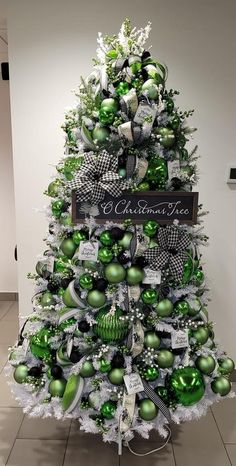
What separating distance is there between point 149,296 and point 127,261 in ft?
0.55

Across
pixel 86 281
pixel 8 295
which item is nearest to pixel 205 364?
pixel 86 281

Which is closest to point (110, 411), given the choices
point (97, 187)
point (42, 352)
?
point (42, 352)

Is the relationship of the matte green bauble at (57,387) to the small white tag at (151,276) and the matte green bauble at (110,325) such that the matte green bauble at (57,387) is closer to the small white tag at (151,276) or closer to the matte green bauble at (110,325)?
the matte green bauble at (110,325)

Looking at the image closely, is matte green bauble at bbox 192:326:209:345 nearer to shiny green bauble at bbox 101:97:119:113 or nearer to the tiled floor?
the tiled floor

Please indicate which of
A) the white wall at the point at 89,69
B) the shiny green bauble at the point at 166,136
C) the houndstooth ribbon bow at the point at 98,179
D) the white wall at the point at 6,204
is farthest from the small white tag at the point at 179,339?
the white wall at the point at 6,204

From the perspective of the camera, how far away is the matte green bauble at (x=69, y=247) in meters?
1.57

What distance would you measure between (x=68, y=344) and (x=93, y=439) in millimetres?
745

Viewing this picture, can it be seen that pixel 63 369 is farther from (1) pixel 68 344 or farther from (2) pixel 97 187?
(2) pixel 97 187

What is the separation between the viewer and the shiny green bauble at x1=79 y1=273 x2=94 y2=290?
1.49 meters

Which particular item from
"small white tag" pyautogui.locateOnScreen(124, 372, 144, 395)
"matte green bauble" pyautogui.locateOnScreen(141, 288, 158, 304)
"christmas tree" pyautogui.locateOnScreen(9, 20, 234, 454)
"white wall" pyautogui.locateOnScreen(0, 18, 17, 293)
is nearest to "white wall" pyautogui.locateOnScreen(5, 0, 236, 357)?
"christmas tree" pyautogui.locateOnScreen(9, 20, 234, 454)

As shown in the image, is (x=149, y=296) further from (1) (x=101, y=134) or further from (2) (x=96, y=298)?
(1) (x=101, y=134)

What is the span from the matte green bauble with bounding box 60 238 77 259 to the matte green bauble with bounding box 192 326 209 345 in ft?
2.11

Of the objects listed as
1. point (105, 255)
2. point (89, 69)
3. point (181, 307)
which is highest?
point (89, 69)

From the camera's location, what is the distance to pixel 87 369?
1.53m
